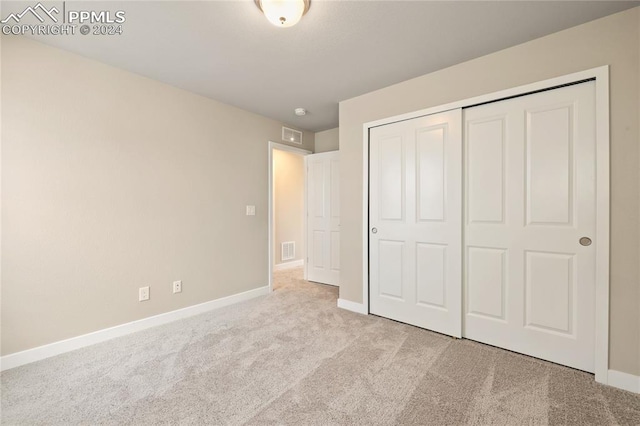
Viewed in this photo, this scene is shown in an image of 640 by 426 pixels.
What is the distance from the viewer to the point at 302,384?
1.81 m

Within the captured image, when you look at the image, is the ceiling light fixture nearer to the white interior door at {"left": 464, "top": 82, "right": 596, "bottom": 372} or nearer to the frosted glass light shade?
the frosted glass light shade

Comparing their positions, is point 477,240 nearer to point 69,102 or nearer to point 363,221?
Result: point 363,221

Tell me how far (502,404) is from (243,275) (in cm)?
289

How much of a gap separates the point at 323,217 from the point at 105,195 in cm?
279

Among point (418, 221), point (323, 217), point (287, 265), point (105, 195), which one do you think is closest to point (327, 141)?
point (323, 217)

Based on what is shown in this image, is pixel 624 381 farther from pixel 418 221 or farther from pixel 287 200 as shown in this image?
pixel 287 200

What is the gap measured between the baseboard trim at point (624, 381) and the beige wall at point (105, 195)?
3.44 meters

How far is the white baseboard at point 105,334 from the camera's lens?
2031 mm

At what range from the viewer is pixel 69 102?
7.42 feet

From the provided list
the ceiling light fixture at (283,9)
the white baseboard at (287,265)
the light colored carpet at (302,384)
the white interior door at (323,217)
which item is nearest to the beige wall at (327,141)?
the white interior door at (323,217)

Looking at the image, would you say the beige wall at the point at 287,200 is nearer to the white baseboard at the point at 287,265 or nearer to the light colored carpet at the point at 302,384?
the white baseboard at the point at 287,265

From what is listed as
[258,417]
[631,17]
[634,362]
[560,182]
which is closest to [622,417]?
[634,362]

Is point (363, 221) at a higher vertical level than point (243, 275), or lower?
higher

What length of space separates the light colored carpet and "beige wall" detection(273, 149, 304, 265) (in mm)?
2960
